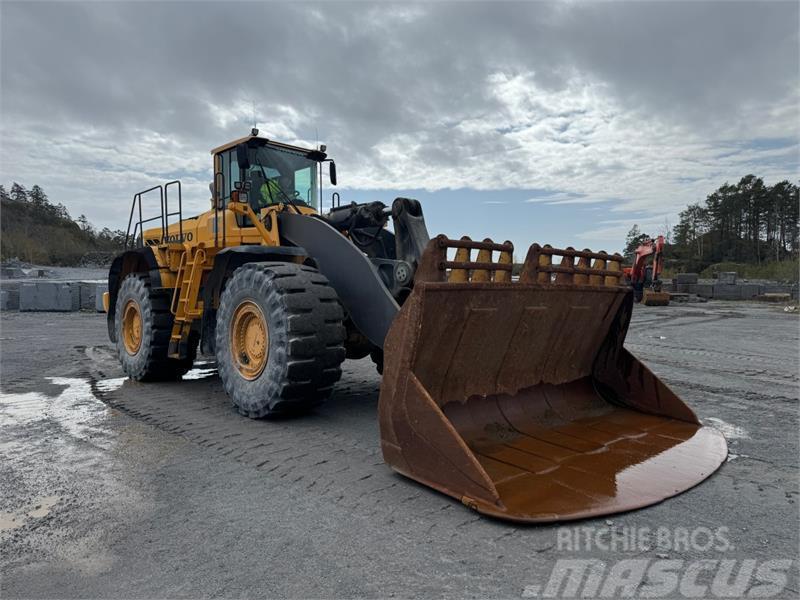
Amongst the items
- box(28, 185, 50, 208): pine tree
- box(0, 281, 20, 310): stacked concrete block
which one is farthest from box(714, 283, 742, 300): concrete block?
box(28, 185, 50, 208): pine tree

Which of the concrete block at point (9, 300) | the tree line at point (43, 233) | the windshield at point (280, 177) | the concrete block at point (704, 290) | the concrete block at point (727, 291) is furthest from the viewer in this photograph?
the tree line at point (43, 233)

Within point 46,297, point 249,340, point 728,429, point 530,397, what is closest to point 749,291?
point 728,429

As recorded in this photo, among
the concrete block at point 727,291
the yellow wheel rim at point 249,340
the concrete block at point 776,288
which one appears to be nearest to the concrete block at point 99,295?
the yellow wheel rim at point 249,340

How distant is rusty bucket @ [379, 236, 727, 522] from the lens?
3074 mm

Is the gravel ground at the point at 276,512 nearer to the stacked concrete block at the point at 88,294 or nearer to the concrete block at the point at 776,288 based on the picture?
the stacked concrete block at the point at 88,294

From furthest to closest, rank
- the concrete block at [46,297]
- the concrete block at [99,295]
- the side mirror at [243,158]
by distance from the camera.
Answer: the concrete block at [46,297], the concrete block at [99,295], the side mirror at [243,158]

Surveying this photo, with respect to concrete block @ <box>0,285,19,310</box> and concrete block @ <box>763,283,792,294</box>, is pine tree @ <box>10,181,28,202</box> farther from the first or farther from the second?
concrete block @ <box>763,283,792,294</box>

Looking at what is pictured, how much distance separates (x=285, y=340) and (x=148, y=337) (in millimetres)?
3239

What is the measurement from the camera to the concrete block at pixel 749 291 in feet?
93.8

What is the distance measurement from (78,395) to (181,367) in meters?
1.25

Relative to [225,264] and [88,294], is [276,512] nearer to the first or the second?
[225,264]

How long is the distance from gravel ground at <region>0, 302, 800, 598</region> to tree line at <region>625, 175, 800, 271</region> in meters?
52.6

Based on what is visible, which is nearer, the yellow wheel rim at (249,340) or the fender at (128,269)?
the yellow wheel rim at (249,340)

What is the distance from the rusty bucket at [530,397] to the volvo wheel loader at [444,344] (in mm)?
13
